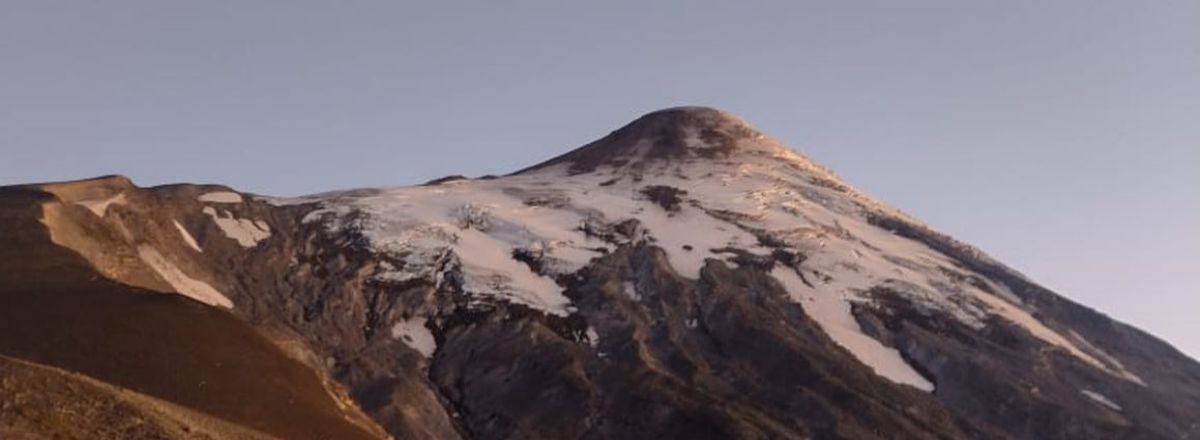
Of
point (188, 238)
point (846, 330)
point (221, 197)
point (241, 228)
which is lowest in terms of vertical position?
point (188, 238)

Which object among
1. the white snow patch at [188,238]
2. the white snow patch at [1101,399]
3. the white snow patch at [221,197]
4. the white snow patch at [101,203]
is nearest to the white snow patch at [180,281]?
the white snow patch at [101,203]

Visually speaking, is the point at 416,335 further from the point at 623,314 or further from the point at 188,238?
the point at 188,238

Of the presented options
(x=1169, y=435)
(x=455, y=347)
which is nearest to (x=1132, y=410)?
(x=1169, y=435)

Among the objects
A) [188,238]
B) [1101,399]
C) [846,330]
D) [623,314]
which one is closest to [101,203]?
[188,238]

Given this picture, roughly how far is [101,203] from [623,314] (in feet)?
150

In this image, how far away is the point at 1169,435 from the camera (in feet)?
372

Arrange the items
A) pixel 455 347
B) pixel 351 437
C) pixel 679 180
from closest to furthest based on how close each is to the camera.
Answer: pixel 351 437
pixel 455 347
pixel 679 180

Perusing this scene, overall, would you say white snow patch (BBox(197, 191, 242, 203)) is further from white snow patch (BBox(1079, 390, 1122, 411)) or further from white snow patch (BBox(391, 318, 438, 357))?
white snow patch (BBox(1079, 390, 1122, 411))

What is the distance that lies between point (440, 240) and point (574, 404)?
3780 centimetres

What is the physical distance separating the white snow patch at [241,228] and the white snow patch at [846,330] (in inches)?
2020

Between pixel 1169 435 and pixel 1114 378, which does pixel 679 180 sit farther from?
pixel 1169 435

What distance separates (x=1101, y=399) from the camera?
12125cm

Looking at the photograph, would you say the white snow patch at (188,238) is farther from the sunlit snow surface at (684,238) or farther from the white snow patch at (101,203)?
the sunlit snow surface at (684,238)

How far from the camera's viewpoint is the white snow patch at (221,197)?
5123 inches
